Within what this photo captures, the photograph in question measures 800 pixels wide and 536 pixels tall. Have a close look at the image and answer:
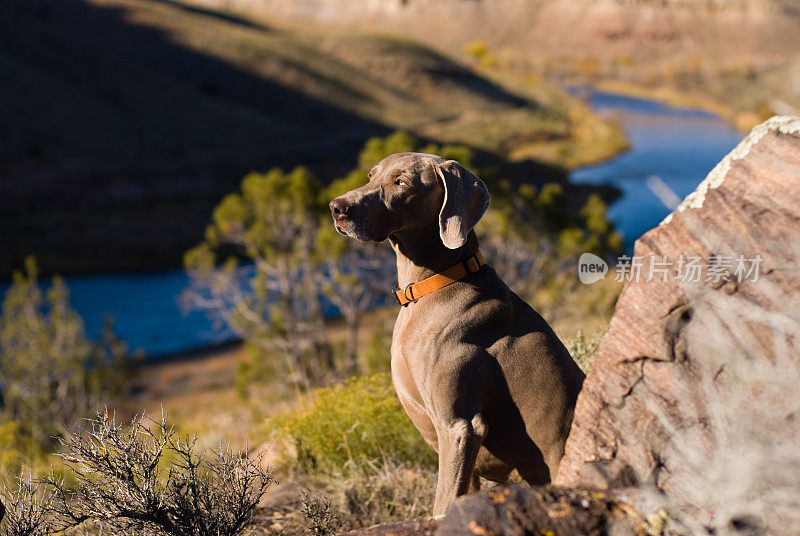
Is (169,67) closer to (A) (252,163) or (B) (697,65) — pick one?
(A) (252,163)

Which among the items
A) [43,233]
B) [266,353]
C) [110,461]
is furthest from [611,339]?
[43,233]

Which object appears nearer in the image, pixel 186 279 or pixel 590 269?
pixel 590 269

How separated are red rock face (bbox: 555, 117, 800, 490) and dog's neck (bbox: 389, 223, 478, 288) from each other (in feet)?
2.22

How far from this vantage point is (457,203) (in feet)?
8.75

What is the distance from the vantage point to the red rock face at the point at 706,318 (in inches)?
81.4

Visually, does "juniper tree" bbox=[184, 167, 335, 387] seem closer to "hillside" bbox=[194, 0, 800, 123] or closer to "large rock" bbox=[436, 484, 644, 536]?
"large rock" bbox=[436, 484, 644, 536]

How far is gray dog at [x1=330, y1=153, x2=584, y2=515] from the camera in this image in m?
2.58

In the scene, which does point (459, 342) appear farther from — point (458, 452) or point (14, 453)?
point (14, 453)

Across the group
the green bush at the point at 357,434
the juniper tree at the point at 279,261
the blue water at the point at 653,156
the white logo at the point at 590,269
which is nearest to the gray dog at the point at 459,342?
the white logo at the point at 590,269

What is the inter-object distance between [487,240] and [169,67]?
48750 millimetres

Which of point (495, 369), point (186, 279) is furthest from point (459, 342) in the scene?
point (186, 279)

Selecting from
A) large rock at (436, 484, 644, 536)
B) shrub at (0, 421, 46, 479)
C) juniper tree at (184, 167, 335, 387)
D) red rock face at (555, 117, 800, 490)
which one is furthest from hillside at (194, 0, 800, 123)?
large rock at (436, 484, 644, 536)

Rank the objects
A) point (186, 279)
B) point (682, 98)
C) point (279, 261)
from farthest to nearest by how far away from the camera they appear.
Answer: point (682, 98) → point (186, 279) → point (279, 261)

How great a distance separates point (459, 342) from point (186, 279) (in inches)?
1021
